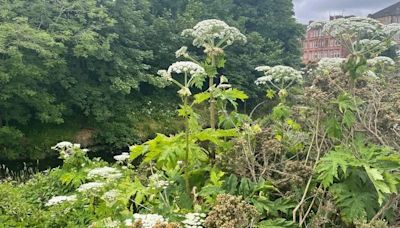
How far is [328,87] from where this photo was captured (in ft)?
15.3

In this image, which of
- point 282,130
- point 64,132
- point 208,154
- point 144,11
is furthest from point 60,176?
point 144,11

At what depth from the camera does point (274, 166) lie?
4.29 metres

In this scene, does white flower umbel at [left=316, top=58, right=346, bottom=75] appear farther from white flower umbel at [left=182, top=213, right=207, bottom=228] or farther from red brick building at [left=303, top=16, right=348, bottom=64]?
red brick building at [left=303, top=16, right=348, bottom=64]

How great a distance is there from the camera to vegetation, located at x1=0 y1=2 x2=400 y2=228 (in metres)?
3.71

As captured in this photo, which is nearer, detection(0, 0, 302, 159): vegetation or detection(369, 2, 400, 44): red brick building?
detection(0, 0, 302, 159): vegetation

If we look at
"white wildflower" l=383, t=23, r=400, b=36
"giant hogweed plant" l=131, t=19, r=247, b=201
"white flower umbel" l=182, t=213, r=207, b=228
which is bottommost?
"white flower umbel" l=182, t=213, r=207, b=228

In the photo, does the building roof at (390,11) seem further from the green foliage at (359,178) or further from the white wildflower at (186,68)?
the green foliage at (359,178)

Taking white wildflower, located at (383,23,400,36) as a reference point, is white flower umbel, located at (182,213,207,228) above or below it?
below

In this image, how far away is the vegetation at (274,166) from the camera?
3707mm

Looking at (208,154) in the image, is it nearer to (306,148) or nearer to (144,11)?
(306,148)

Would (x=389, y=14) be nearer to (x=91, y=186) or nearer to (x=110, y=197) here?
(x=91, y=186)

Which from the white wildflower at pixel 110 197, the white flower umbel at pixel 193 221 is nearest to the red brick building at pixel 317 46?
the white wildflower at pixel 110 197

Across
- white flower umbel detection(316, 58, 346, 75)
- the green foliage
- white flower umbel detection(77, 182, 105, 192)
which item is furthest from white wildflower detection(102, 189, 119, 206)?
white flower umbel detection(316, 58, 346, 75)

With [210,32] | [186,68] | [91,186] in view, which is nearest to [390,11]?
[210,32]
